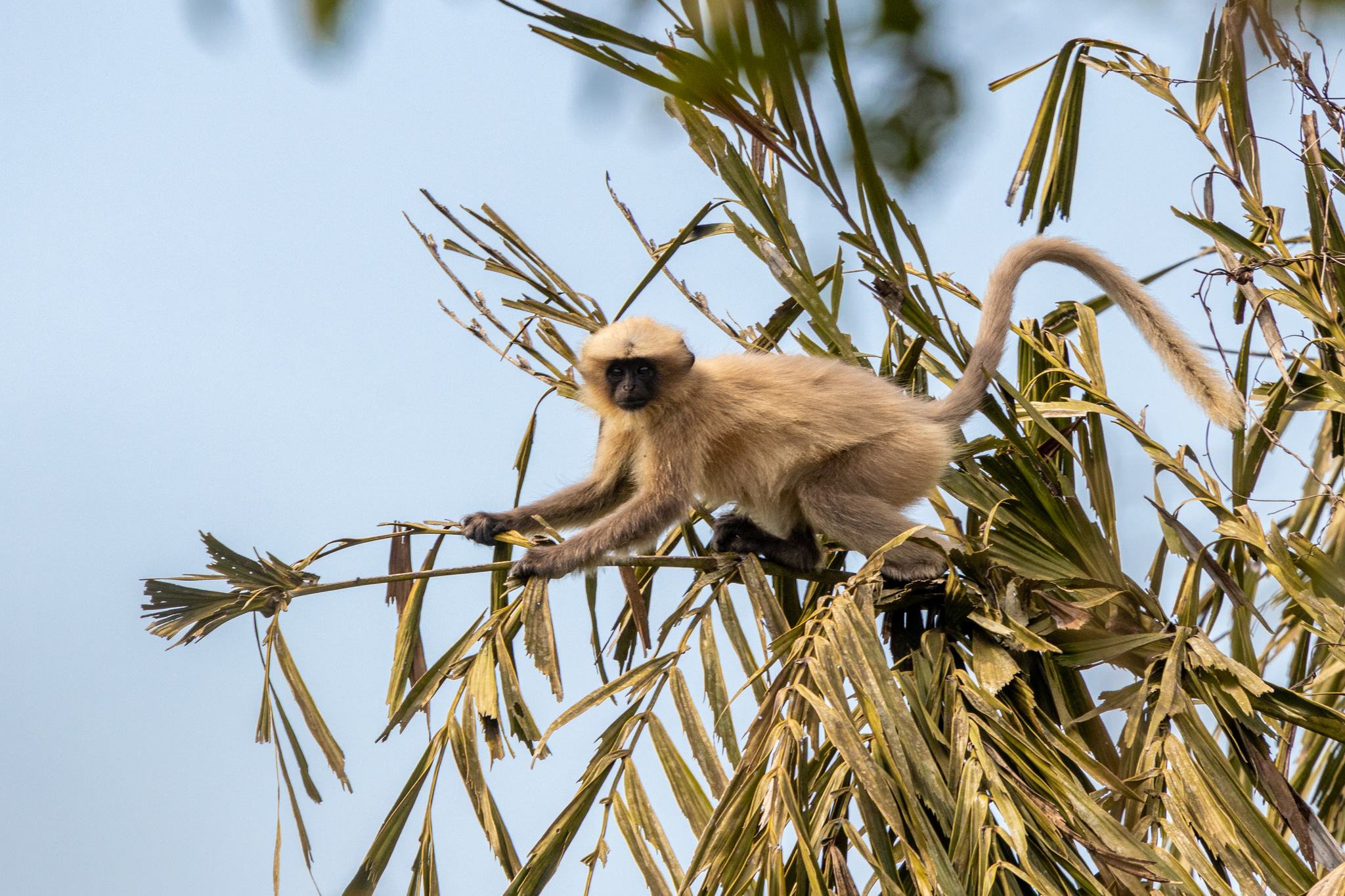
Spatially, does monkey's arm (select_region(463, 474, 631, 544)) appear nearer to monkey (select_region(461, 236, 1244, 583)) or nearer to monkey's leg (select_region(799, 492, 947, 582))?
monkey (select_region(461, 236, 1244, 583))

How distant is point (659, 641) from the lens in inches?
129

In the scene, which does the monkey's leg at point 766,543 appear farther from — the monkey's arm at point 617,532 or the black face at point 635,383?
the black face at point 635,383

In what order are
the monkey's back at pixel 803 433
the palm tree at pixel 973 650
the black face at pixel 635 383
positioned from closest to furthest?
the palm tree at pixel 973 650 → the monkey's back at pixel 803 433 → the black face at pixel 635 383

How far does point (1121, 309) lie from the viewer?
414cm

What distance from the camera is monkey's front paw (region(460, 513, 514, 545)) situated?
3.63 meters

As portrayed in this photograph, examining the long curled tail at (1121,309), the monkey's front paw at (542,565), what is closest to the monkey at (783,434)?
the long curled tail at (1121,309)

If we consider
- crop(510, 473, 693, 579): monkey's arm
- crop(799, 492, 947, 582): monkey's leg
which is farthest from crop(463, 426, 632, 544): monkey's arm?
crop(799, 492, 947, 582): monkey's leg

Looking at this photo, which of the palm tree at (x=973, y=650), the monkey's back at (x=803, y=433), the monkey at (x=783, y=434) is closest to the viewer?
the palm tree at (x=973, y=650)

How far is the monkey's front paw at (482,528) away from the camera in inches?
143

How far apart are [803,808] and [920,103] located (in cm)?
258

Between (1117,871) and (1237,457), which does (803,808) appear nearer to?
(1117,871)

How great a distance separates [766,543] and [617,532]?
0.61 m

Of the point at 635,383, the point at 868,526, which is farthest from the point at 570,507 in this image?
the point at 868,526

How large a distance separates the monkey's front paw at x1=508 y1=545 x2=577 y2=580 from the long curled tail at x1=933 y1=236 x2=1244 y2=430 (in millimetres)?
1415
